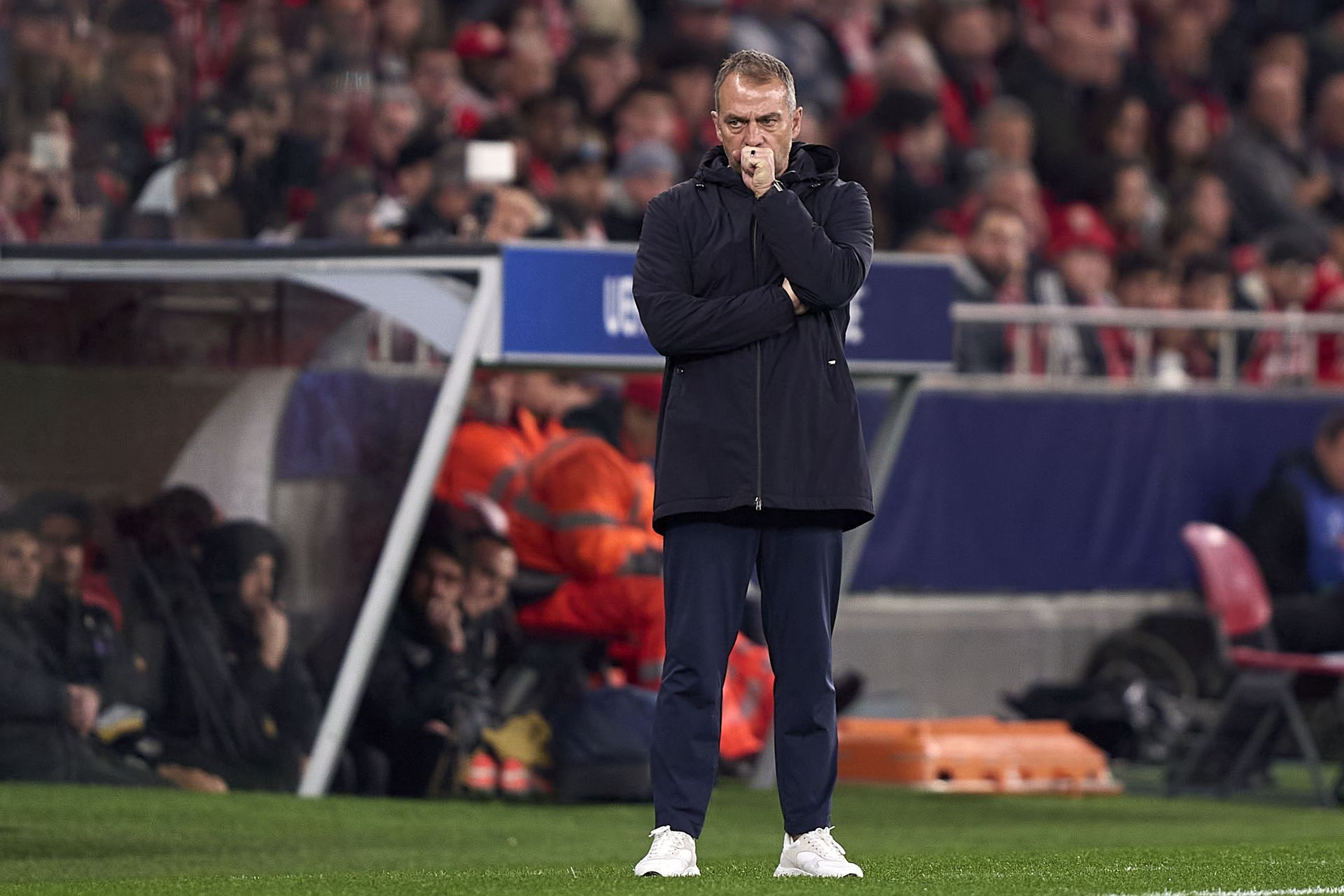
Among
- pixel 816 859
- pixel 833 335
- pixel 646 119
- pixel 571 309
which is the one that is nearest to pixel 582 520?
pixel 571 309

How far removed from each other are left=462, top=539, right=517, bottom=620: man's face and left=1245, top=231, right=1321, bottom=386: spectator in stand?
20.3 ft

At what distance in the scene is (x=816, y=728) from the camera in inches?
247

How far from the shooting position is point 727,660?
6270 mm

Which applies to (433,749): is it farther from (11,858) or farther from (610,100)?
(610,100)

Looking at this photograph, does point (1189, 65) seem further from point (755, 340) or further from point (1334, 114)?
point (755, 340)

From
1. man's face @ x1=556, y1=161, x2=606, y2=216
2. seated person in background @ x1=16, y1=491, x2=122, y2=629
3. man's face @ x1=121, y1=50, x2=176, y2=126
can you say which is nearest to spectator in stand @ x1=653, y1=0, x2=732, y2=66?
man's face @ x1=556, y1=161, x2=606, y2=216

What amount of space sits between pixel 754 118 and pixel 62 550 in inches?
188

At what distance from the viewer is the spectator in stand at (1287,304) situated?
15695 millimetres

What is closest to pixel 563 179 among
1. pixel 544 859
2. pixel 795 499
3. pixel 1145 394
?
pixel 1145 394

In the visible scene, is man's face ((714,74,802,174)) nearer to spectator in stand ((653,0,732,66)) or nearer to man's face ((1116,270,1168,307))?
man's face ((1116,270,1168,307))

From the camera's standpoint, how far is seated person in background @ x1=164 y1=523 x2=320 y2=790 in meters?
10.1

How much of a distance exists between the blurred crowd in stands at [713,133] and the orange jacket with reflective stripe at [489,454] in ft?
2.94

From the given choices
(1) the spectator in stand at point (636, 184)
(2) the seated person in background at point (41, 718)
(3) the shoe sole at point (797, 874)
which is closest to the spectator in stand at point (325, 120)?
(1) the spectator in stand at point (636, 184)

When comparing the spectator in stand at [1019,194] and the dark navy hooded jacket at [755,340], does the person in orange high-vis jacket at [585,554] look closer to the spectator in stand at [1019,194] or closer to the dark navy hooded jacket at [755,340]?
the dark navy hooded jacket at [755,340]
